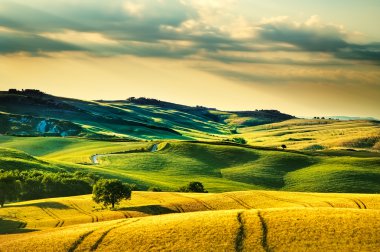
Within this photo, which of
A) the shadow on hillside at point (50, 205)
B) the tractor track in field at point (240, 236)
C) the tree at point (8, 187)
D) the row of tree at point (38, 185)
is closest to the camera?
the tractor track in field at point (240, 236)

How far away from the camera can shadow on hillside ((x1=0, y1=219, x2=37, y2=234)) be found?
231 feet

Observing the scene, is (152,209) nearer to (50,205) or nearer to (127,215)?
(127,215)

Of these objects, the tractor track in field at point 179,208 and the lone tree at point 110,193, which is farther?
the lone tree at point 110,193

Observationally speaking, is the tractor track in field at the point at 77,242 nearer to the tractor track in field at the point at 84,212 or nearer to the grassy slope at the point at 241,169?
the tractor track in field at the point at 84,212

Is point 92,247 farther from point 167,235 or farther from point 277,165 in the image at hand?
point 277,165

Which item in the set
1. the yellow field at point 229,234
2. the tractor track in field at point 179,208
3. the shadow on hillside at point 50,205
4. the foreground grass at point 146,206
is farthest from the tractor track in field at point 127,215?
the yellow field at point 229,234

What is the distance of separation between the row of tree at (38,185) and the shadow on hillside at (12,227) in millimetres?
23893

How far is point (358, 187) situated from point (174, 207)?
82.3 meters

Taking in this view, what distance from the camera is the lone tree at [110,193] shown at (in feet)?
296

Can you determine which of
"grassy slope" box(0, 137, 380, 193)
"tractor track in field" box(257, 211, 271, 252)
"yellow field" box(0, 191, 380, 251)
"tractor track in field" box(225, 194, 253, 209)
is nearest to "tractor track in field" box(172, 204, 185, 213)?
"tractor track in field" box(225, 194, 253, 209)

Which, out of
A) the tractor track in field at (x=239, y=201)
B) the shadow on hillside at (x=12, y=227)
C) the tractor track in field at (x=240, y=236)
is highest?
the tractor track in field at (x=240, y=236)

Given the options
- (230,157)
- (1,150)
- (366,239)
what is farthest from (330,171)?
(366,239)

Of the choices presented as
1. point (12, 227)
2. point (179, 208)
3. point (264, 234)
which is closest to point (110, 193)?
point (179, 208)

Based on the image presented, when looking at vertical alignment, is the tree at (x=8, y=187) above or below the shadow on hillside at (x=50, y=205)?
above
